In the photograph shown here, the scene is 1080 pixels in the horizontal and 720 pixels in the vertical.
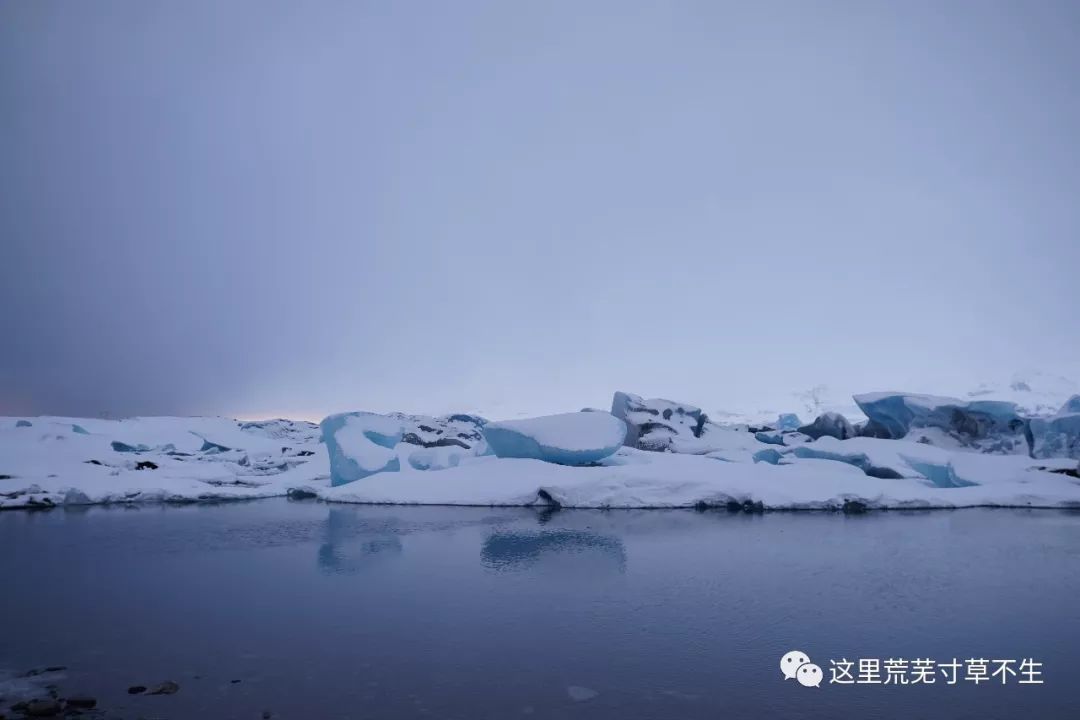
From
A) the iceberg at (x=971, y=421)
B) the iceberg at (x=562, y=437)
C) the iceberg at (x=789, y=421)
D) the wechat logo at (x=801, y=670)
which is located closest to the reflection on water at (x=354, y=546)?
the wechat logo at (x=801, y=670)

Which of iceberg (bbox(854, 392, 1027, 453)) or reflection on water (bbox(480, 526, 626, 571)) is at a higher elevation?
iceberg (bbox(854, 392, 1027, 453))

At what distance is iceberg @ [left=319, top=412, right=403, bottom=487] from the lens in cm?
1614

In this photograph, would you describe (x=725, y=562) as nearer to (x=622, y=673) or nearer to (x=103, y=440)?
(x=622, y=673)

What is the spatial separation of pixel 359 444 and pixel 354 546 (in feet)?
28.1

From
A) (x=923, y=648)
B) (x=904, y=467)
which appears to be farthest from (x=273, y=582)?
(x=904, y=467)

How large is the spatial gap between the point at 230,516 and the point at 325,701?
1066 cm

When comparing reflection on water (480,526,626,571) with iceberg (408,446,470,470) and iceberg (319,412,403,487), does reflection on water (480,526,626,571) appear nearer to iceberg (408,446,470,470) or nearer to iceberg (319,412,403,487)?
iceberg (319,412,403,487)

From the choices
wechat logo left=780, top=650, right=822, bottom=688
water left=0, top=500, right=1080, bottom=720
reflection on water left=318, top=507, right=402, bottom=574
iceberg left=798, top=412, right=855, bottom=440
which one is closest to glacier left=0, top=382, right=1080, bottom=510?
iceberg left=798, top=412, right=855, bottom=440

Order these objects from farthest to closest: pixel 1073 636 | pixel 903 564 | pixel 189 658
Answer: pixel 903 564 → pixel 1073 636 → pixel 189 658

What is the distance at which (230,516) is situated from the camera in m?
12.5

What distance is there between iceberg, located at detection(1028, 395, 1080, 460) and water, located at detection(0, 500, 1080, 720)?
12087mm

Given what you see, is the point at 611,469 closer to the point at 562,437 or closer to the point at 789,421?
the point at 562,437

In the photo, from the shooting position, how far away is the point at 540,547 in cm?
823

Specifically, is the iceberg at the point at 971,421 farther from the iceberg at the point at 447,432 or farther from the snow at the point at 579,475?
the iceberg at the point at 447,432
